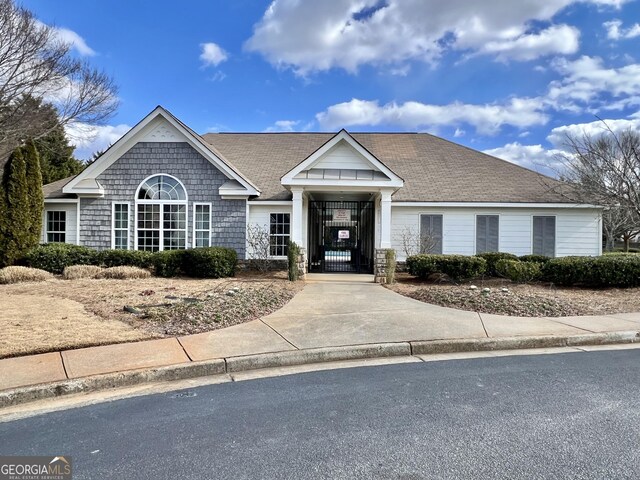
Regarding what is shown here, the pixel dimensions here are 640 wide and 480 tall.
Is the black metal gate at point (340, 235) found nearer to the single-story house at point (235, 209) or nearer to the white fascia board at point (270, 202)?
the single-story house at point (235, 209)

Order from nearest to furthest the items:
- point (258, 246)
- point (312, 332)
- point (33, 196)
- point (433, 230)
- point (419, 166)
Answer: point (312, 332) < point (33, 196) < point (258, 246) < point (433, 230) < point (419, 166)

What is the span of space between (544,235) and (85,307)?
15659 mm

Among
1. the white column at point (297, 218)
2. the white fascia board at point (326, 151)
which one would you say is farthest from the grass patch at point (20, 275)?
the white fascia board at point (326, 151)

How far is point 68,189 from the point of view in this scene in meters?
14.9

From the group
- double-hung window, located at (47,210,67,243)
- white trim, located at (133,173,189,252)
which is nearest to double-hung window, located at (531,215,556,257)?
white trim, located at (133,173,189,252)

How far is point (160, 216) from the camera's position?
50.4 feet

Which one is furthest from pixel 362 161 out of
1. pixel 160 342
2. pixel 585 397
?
pixel 585 397

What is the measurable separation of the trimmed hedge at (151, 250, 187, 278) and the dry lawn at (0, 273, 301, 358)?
0.64 m

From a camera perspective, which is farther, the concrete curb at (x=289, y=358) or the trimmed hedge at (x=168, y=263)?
the trimmed hedge at (x=168, y=263)

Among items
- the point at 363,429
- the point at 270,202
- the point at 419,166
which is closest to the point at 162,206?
the point at 270,202

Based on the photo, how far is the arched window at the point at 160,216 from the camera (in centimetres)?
1535

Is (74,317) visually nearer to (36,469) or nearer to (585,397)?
(36,469)

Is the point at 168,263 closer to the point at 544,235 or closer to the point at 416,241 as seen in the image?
the point at 416,241

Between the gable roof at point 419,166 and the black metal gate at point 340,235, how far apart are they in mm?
2086
